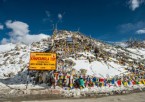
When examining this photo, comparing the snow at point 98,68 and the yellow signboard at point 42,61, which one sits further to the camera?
the snow at point 98,68

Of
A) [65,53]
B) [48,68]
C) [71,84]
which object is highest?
[65,53]

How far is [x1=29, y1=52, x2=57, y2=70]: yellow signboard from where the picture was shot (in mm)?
32594

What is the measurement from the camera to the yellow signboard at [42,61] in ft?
107

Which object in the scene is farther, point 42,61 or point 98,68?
point 98,68

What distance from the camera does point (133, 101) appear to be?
20891 millimetres

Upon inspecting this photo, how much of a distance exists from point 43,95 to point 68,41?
41.2 meters

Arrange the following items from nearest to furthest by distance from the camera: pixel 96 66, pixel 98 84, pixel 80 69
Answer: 1. pixel 98 84
2. pixel 80 69
3. pixel 96 66

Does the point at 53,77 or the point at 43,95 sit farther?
the point at 53,77

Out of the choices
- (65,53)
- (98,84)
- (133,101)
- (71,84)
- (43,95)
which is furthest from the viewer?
(65,53)

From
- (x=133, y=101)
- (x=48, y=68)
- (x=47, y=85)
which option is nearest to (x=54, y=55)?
(x=48, y=68)

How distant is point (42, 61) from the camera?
107 feet

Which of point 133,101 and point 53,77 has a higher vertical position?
point 53,77

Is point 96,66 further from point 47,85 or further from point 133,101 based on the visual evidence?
point 133,101

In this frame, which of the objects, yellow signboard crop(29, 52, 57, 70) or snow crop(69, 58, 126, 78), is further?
snow crop(69, 58, 126, 78)
